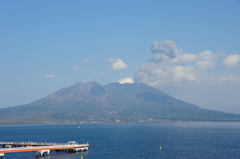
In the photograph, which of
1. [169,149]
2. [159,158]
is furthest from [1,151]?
[169,149]

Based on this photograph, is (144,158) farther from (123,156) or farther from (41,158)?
(41,158)

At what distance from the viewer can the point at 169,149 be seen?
138250mm

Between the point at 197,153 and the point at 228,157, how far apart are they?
470 inches

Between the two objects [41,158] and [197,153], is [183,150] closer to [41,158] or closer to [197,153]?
[197,153]

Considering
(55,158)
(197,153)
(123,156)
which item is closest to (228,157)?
(197,153)

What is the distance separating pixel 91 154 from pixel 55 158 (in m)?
13.0

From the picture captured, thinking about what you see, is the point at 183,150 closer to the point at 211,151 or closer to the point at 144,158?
the point at 211,151

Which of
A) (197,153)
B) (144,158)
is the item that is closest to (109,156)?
(144,158)

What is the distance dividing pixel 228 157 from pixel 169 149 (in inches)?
1052

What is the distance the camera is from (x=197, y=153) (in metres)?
126

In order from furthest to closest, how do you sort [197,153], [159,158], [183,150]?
[183,150] < [197,153] < [159,158]

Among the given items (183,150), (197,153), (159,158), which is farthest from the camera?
(183,150)

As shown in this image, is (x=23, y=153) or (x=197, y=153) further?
(x=23, y=153)

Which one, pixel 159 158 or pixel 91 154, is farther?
pixel 91 154
